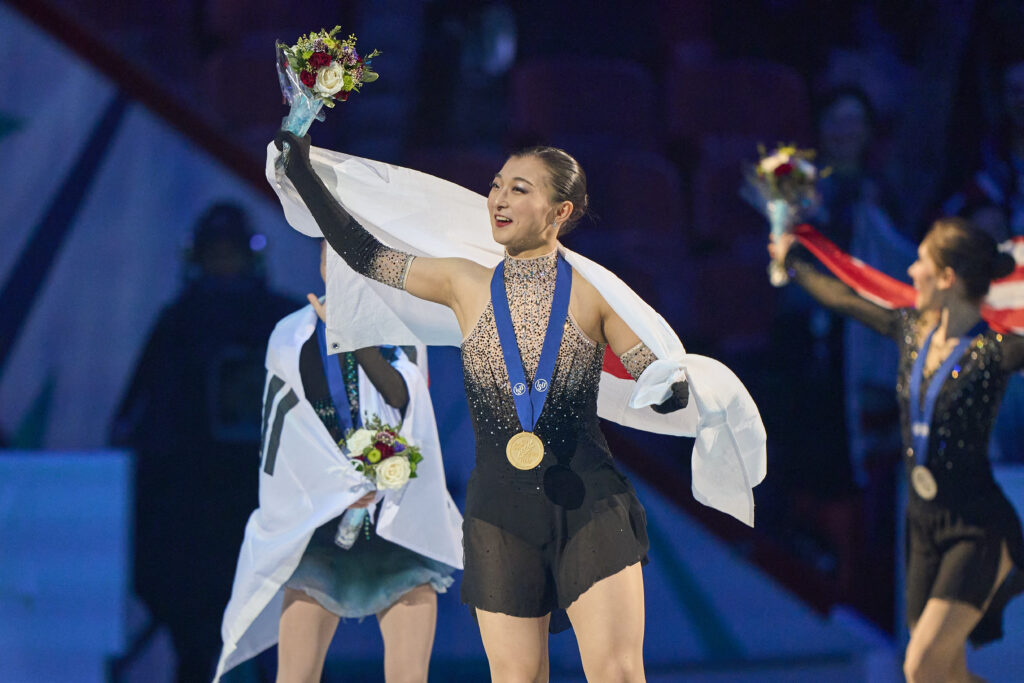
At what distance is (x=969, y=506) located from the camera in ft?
14.1

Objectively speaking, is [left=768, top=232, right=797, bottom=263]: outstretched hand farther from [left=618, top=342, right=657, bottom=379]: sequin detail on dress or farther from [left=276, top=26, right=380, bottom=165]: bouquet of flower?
[left=276, top=26, right=380, bottom=165]: bouquet of flower

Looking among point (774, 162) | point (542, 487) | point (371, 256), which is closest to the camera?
point (542, 487)

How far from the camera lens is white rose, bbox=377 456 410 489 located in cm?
393

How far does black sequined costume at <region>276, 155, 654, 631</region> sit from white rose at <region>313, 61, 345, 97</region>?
77cm

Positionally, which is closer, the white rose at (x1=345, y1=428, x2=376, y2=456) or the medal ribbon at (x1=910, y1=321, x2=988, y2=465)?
the white rose at (x1=345, y1=428, x2=376, y2=456)

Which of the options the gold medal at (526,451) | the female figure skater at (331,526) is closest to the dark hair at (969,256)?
the female figure skater at (331,526)

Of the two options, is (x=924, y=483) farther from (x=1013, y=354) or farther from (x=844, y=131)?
(x=844, y=131)

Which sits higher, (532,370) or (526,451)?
(532,370)

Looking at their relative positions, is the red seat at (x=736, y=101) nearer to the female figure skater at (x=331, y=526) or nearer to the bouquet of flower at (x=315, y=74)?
the female figure skater at (x=331, y=526)

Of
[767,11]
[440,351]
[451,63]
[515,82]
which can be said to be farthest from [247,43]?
[767,11]

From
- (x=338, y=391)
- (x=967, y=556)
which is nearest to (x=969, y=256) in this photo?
(x=967, y=556)

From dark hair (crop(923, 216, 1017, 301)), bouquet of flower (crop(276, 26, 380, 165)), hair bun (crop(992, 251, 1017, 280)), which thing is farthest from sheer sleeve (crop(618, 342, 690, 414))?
hair bun (crop(992, 251, 1017, 280))

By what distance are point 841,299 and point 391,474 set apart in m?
2.21

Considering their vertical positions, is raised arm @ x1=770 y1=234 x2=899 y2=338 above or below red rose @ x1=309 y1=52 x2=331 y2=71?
below
